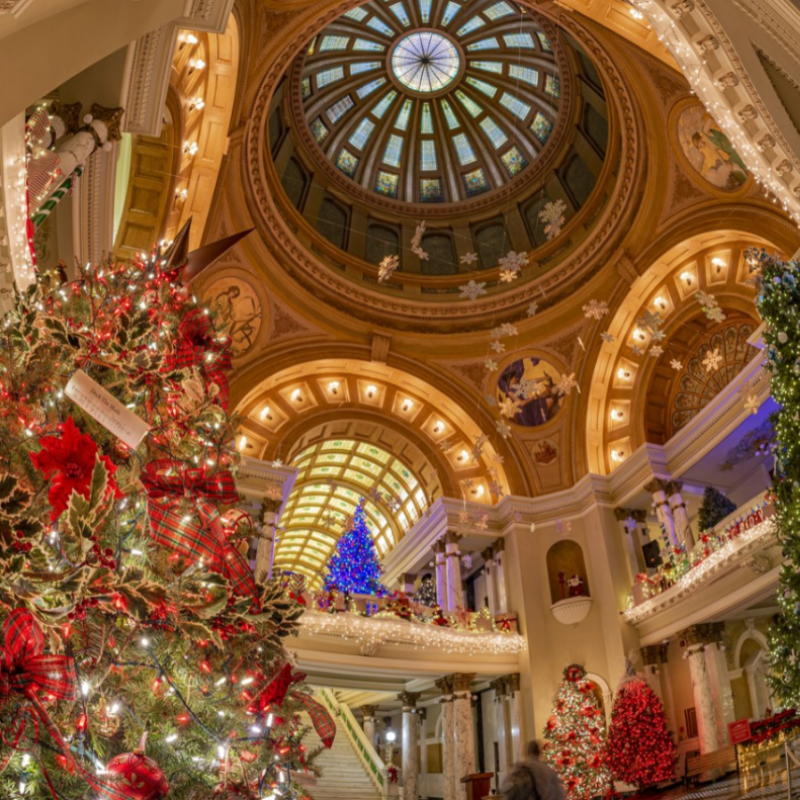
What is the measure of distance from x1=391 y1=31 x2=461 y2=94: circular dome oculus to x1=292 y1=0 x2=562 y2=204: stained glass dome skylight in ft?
0.11

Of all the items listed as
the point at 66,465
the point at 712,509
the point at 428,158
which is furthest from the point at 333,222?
the point at 66,465

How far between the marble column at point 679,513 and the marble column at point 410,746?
916 centimetres

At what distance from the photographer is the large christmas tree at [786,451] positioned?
19.9ft

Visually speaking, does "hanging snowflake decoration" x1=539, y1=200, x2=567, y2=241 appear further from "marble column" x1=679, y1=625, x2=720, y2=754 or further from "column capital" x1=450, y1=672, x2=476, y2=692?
"column capital" x1=450, y1=672, x2=476, y2=692

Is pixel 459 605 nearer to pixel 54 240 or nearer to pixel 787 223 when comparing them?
pixel 787 223

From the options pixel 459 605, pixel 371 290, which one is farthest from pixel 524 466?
pixel 371 290

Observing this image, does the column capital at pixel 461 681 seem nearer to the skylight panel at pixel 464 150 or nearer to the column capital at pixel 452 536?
the column capital at pixel 452 536

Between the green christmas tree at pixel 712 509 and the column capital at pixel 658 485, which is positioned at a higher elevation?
the column capital at pixel 658 485

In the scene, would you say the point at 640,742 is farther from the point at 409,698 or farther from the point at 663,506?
the point at 409,698

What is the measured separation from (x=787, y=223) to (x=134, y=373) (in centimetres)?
1425

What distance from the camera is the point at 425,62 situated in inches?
901

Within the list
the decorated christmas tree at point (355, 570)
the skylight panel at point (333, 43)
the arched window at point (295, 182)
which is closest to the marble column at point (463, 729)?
the decorated christmas tree at point (355, 570)

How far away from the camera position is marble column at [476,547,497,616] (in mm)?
20672

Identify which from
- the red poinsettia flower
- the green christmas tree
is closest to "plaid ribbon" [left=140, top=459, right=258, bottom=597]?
the red poinsettia flower
